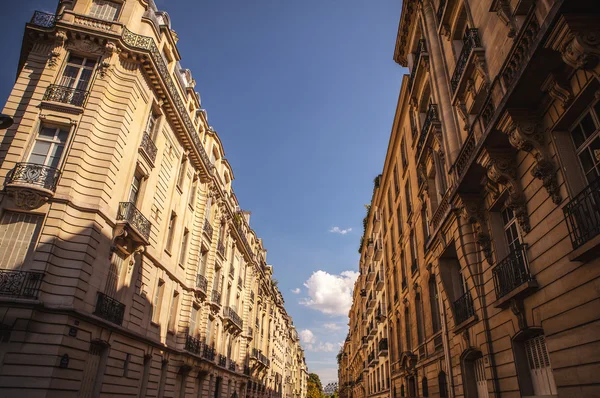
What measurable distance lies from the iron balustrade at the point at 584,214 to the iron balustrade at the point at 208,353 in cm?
2457

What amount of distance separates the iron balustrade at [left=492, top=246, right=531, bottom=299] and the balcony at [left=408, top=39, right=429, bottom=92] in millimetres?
11467

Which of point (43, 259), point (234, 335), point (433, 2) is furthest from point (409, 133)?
point (234, 335)

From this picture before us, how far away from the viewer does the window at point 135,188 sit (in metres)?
18.9

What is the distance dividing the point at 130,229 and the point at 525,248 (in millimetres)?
14838

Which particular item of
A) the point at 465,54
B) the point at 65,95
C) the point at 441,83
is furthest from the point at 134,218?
the point at 465,54

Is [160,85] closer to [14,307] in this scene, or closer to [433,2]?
[14,307]

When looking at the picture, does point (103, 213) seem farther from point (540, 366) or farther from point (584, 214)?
point (584, 214)

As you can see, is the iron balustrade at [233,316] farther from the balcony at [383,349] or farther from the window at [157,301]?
the balcony at [383,349]

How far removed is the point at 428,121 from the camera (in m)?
18.5

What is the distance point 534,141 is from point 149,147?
1728 cm

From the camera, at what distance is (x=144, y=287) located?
19.4m

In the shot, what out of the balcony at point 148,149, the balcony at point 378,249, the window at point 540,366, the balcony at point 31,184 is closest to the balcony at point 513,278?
the window at point 540,366

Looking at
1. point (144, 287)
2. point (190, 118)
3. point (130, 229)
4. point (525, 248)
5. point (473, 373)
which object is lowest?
point (473, 373)

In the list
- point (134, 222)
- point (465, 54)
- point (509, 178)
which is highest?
point (465, 54)
